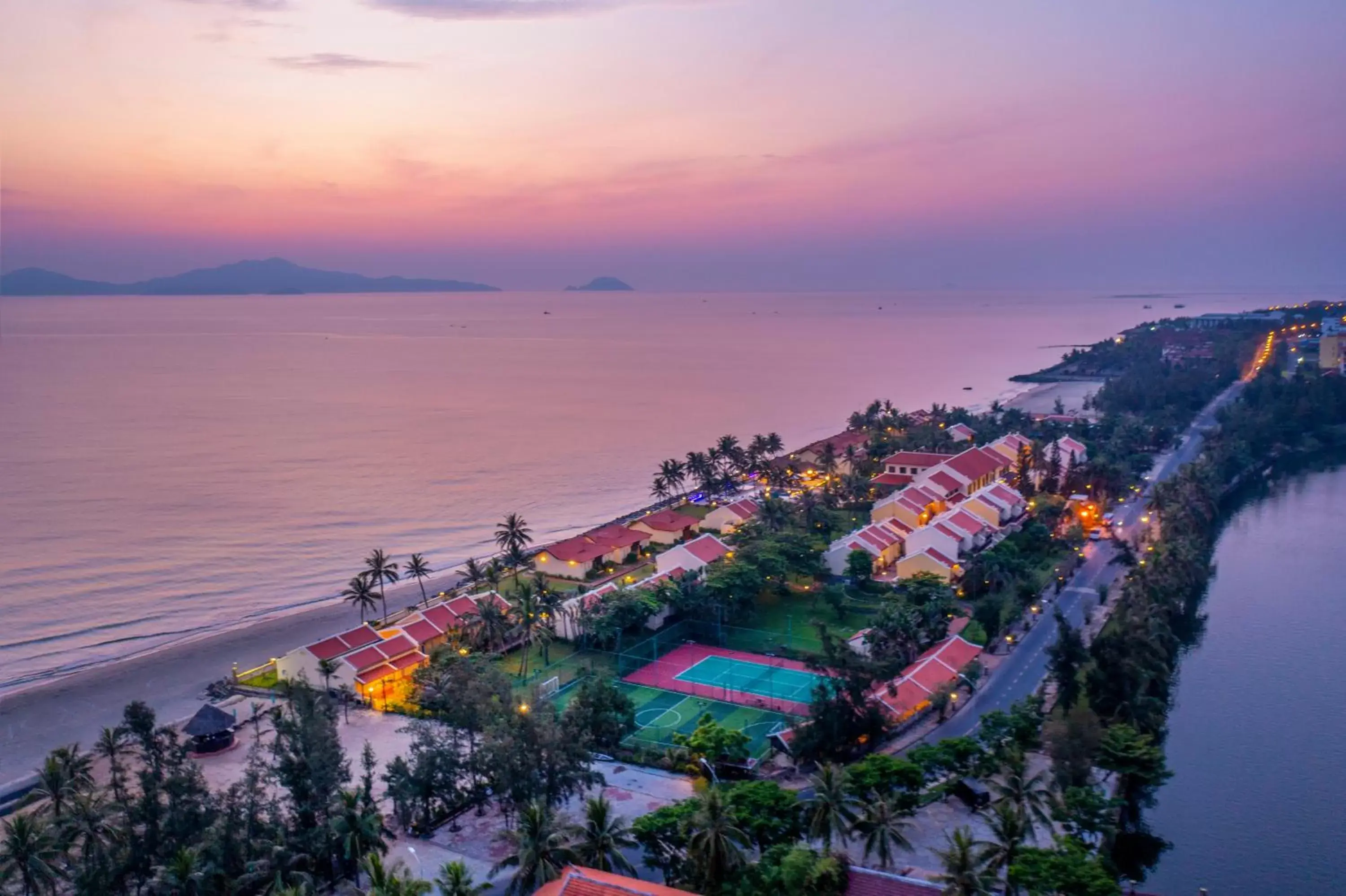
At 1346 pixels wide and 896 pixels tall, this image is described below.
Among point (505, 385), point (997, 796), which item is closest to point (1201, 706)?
point (997, 796)

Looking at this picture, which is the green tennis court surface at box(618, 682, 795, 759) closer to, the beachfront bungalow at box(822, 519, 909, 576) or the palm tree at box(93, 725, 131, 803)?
the palm tree at box(93, 725, 131, 803)

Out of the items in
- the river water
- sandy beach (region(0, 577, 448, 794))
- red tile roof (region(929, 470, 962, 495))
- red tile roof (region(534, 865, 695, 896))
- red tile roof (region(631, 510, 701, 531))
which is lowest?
sandy beach (region(0, 577, 448, 794))

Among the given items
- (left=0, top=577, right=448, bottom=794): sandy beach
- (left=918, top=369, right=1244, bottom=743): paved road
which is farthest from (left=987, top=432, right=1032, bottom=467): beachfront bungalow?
(left=0, top=577, right=448, bottom=794): sandy beach

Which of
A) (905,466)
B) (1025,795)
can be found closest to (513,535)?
(1025,795)

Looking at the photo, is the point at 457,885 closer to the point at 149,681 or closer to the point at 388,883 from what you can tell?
the point at 388,883

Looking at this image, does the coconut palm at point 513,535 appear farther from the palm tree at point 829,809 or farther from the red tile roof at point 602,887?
the red tile roof at point 602,887

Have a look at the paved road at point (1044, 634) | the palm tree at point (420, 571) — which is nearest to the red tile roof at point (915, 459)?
the paved road at point (1044, 634)
